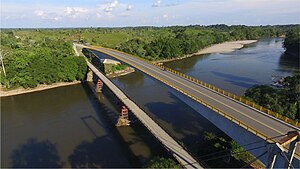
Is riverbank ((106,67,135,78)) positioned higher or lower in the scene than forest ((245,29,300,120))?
lower

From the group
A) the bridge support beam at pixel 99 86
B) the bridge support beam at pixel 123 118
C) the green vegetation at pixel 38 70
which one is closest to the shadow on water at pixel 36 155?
the bridge support beam at pixel 123 118

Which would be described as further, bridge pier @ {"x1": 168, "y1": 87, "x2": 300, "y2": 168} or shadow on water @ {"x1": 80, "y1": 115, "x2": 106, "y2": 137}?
shadow on water @ {"x1": 80, "y1": 115, "x2": 106, "y2": 137}

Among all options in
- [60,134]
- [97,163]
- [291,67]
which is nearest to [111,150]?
[97,163]

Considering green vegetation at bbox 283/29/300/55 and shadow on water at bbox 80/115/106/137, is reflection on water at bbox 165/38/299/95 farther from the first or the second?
shadow on water at bbox 80/115/106/137

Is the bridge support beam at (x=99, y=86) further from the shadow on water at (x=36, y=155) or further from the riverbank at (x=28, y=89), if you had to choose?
the shadow on water at (x=36, y=155)

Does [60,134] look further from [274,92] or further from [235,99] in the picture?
[274,92]

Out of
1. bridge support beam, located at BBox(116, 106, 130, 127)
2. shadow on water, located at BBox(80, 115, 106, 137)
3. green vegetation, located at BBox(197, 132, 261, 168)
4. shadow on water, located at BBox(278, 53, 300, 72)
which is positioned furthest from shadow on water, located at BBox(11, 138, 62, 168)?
shadow on water, located at BBox(278, 53, 300, 72)

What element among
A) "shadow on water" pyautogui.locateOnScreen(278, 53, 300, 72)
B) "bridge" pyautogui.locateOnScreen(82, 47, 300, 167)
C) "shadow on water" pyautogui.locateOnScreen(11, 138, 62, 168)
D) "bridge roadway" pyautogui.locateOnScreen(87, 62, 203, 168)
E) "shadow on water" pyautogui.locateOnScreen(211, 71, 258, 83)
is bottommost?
"shadow on water" pyautogui.locateOnScreen(11, 138, 62, 168)

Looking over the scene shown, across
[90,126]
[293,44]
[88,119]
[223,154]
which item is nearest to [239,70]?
[293,44]
